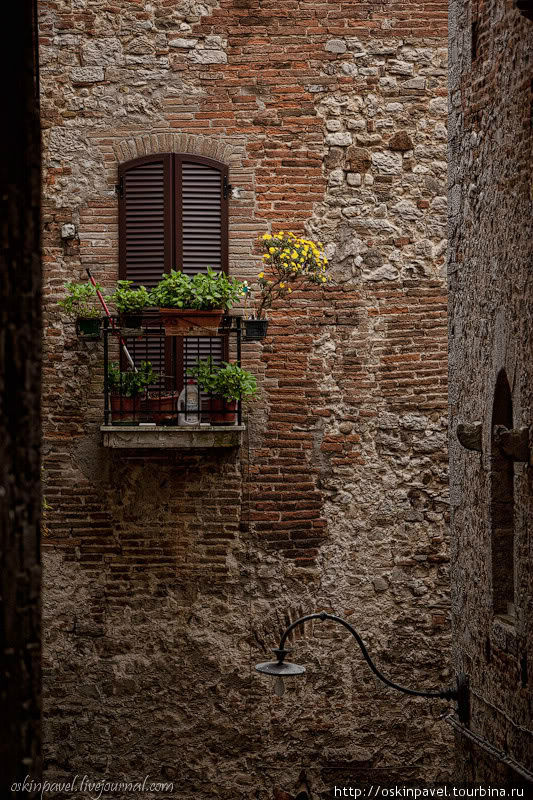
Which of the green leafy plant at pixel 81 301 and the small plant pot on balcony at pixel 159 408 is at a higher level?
the green leafy plant at pixel 81 301

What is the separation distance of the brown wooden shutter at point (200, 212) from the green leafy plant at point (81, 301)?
0.77 m

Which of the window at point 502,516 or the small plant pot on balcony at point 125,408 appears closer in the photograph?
the window at point 502,516

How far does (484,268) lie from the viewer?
582 cm

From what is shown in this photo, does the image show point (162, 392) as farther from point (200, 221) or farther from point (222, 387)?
point (200, 221)

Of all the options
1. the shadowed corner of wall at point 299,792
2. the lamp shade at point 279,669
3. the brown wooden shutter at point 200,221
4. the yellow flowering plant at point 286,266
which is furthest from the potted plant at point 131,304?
the shadowed corner of wall at point 299,792

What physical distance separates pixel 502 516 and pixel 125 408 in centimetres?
367

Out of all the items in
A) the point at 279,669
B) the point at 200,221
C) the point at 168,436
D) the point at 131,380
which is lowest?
the point at 279,669

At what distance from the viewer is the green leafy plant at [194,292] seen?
25.9 ft

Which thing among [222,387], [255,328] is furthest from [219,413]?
[255,328]

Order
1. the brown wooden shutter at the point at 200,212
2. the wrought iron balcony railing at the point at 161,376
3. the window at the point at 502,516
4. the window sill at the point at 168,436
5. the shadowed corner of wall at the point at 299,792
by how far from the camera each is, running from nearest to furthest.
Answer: the window at the point at 502,516 < the window sill at the point at 168,436 < the wrought iron balcony railing at the point at 161,376 < the shadowed corner of wall at the point at 299,792 < the brown wooden shutter at the point at 200,212

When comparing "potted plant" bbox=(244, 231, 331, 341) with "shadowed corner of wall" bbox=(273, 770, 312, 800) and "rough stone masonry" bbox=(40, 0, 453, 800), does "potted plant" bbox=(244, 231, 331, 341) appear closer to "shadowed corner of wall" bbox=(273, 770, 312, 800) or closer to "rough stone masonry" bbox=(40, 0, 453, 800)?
"rough stone masonry" bbox=(40, 0, 453, 800)

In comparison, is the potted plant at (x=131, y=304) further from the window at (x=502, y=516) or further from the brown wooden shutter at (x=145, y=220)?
the window at (x=502, y=516)

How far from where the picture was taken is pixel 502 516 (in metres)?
5.57

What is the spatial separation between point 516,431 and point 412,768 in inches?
174
